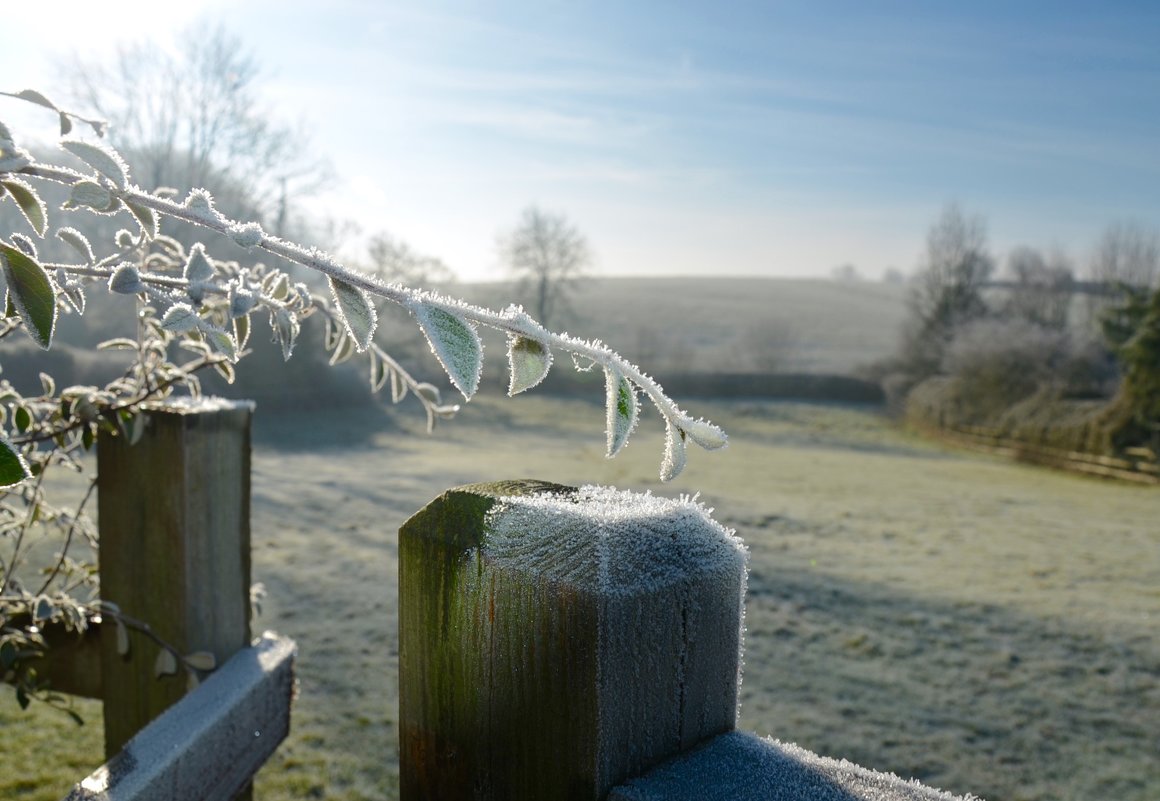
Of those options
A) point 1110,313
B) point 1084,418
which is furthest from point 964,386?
point 1084,418

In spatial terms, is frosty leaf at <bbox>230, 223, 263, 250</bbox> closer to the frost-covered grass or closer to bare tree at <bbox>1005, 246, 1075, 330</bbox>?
the frost-covered grass

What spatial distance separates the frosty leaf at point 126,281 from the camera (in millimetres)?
747

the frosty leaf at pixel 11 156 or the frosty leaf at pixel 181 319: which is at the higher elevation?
the frosty leaf at pixel 11 156

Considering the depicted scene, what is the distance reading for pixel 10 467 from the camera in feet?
1.73

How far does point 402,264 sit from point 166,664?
18.9 metres

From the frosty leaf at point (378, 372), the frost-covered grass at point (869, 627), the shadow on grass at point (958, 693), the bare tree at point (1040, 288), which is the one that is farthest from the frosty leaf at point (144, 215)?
the bare tree at point (1040, 288)

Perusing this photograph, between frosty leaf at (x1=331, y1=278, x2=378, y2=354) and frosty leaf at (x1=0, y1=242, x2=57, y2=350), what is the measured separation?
0.68 feet

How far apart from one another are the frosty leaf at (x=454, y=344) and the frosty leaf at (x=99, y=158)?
359mm

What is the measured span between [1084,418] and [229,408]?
1493cm

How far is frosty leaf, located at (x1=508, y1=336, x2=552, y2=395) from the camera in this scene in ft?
2.07

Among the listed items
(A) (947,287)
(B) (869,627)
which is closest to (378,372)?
(B) (869,627)

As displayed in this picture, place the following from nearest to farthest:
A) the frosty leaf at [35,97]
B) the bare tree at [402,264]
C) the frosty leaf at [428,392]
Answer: the frosty leaf at [35,97], the frosty leaf at [428,392], the bare tree at [402,264]

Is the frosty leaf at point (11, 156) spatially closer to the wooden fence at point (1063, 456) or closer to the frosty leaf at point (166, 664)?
the frosty leaf at point (166, 664)

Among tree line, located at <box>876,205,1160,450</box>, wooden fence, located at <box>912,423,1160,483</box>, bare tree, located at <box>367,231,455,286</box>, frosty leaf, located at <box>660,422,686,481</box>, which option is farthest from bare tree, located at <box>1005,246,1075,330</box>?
frosty leaf, located at <box>660,422,686,481</box>
